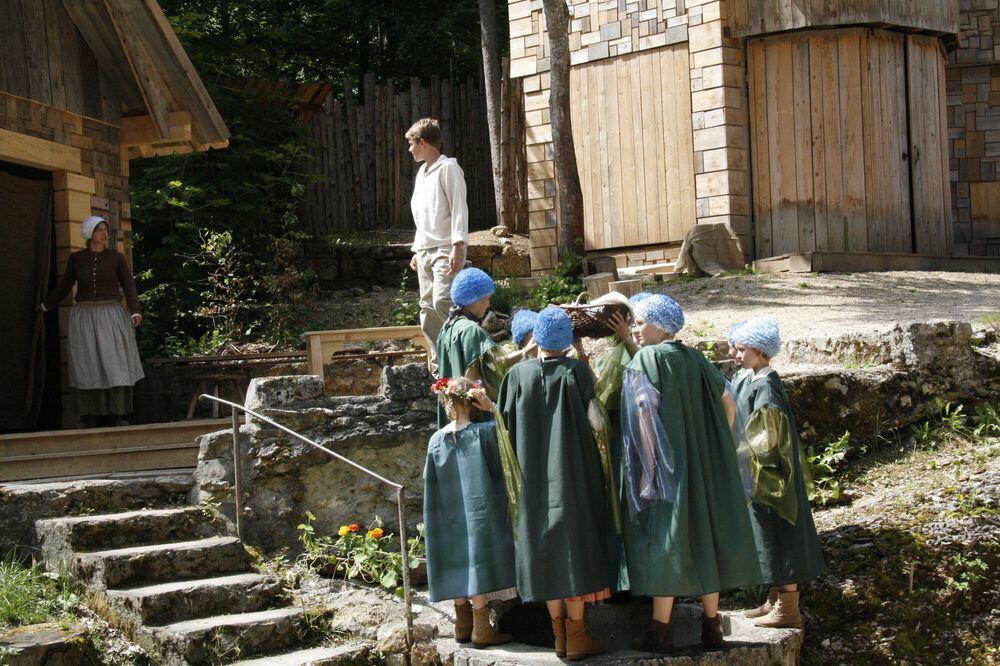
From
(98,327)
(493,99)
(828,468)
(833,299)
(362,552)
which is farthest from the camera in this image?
(493,99)

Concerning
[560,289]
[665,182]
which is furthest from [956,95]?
[560,289]

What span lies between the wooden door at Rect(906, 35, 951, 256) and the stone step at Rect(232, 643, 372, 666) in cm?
999

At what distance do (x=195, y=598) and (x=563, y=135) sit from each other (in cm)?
832

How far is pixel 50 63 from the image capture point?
325 inches

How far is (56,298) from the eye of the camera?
8.05 metres

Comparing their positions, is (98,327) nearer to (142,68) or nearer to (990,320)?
(142,68)

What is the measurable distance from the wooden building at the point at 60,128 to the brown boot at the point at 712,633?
526cm

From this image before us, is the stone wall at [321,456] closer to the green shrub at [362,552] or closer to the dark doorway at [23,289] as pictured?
the green shrub at [362,552]

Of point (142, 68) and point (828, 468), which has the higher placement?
point (142, 68)

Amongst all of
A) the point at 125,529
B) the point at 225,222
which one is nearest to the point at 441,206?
the point at 125,529

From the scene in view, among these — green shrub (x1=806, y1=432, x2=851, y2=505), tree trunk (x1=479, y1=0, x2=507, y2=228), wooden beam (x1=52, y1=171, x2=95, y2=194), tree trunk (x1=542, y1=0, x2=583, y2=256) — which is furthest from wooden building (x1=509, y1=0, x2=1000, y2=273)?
wooden beam (x1=52, y1=171, x2=95, y2=194)

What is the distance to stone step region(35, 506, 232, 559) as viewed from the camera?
19.2ft

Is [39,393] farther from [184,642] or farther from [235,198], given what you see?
[235,198]

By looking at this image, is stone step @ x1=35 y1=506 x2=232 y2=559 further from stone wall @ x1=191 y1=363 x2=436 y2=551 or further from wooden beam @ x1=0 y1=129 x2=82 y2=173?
wooden beam @ x1=0 y1=129 x2=82 y2=173
